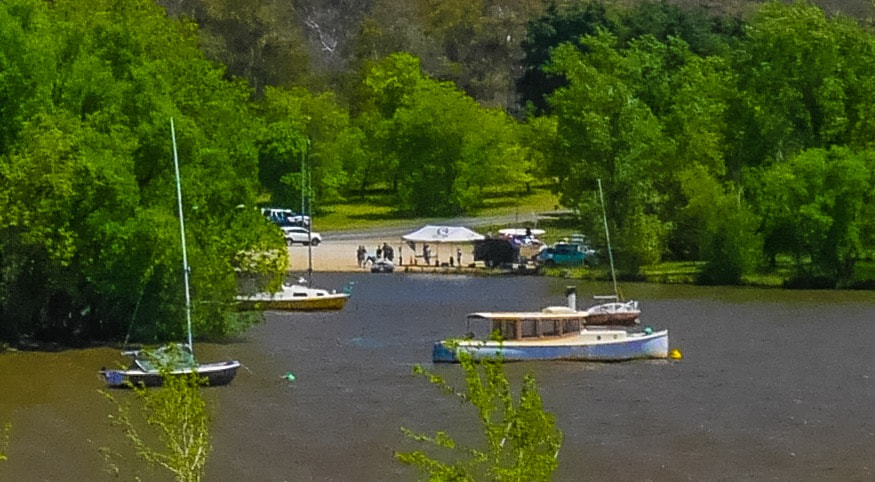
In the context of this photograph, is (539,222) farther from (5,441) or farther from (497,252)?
(5,441)

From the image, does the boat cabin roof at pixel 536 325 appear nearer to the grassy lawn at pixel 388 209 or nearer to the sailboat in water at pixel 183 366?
the sailboat in water at pixel 183 366

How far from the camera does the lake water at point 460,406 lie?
31.4 meters

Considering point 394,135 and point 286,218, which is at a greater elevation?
point 394,135

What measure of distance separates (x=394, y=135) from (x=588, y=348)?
4621 centimetres

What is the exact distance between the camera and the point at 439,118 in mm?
89062

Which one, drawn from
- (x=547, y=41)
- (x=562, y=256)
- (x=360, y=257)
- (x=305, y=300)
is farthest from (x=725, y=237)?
(x=547, y=41)

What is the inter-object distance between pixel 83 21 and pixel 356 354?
443 inches

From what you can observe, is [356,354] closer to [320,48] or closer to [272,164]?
[272,164]

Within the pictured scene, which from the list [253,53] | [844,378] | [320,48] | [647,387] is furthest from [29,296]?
[320,48]

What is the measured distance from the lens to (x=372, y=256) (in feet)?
247

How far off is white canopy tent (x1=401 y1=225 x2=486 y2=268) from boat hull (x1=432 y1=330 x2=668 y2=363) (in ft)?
105

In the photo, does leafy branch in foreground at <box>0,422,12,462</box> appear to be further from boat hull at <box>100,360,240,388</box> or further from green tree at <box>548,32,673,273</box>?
green tree at <box>548,32,673,273</box>

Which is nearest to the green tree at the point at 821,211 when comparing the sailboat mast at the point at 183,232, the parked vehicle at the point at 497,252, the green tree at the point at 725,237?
the green tree at the point at 725,237

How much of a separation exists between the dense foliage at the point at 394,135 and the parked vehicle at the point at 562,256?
2.01 meters
